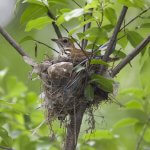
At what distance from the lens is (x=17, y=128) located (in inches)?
146

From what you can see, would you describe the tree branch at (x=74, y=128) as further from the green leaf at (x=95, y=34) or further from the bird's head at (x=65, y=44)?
the bird's head at (x=65, y=44)

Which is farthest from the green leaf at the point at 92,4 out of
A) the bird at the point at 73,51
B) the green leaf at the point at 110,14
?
the bird at the point at 73,51

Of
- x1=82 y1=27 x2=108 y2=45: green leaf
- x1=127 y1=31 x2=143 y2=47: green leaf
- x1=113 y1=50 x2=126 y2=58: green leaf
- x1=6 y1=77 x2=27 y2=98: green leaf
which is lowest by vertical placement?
x1=6 y1=77 x2=27 y2=98: green leaf

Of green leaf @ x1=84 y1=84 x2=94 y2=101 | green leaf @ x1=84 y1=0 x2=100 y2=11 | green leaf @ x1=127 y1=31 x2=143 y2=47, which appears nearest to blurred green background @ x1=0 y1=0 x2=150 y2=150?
green leaf @ x1=127 y1=31 x2=143 y2=47

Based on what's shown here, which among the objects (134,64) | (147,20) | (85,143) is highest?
(147,20)

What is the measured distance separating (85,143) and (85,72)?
2.62ft

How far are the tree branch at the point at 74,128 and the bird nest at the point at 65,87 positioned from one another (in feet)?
0.11

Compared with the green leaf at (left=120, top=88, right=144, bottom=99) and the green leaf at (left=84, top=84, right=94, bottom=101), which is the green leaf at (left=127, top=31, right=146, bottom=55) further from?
the green leaf at (left=120, top=88, right=144, bottom=99)

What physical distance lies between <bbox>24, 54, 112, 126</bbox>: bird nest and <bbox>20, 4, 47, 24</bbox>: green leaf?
0.84ft

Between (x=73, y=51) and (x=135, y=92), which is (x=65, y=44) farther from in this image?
(x=135, y=92)

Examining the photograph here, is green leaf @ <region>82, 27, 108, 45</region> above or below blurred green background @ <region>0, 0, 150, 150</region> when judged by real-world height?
above

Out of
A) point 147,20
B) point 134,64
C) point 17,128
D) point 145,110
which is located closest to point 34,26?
point 147,20

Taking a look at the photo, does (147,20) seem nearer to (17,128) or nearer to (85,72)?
(85,72)

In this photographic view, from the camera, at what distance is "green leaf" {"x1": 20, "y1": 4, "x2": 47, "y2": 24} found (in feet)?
9.95
